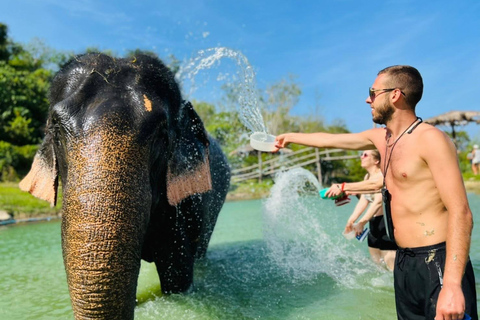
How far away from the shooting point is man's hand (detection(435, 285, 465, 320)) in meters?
1.98

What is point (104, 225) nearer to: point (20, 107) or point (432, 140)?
point (432, 140)

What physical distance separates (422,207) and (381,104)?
66 cm

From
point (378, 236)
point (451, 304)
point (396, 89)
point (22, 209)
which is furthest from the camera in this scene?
point (22, 209)

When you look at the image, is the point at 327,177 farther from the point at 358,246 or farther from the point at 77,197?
the point at 77,197

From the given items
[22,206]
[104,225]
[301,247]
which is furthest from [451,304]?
[22,206]

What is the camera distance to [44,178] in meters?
4.11

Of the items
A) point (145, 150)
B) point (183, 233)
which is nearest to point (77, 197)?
point (145, 150)

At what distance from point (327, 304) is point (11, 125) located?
27435 millimetres

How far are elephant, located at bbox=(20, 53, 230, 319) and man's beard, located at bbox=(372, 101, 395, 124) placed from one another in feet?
5.13

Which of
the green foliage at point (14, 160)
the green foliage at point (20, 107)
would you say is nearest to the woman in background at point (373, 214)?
the green foliage at point (14, 160)

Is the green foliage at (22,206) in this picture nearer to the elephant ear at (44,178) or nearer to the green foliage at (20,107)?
the elephant ear at (44,178)

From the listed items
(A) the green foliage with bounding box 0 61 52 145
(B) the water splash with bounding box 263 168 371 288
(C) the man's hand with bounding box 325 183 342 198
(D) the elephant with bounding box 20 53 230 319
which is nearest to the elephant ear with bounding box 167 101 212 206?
(D) the elephant with bounding box 20 53 230 319

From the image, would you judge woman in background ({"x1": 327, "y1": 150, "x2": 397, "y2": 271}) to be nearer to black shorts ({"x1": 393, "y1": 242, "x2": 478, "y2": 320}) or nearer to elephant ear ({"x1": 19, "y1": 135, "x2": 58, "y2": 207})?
black shorts ({"x1": 393, "y1": 242, "x2": 478, "y2": 320})

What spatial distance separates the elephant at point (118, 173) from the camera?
2309 mm
